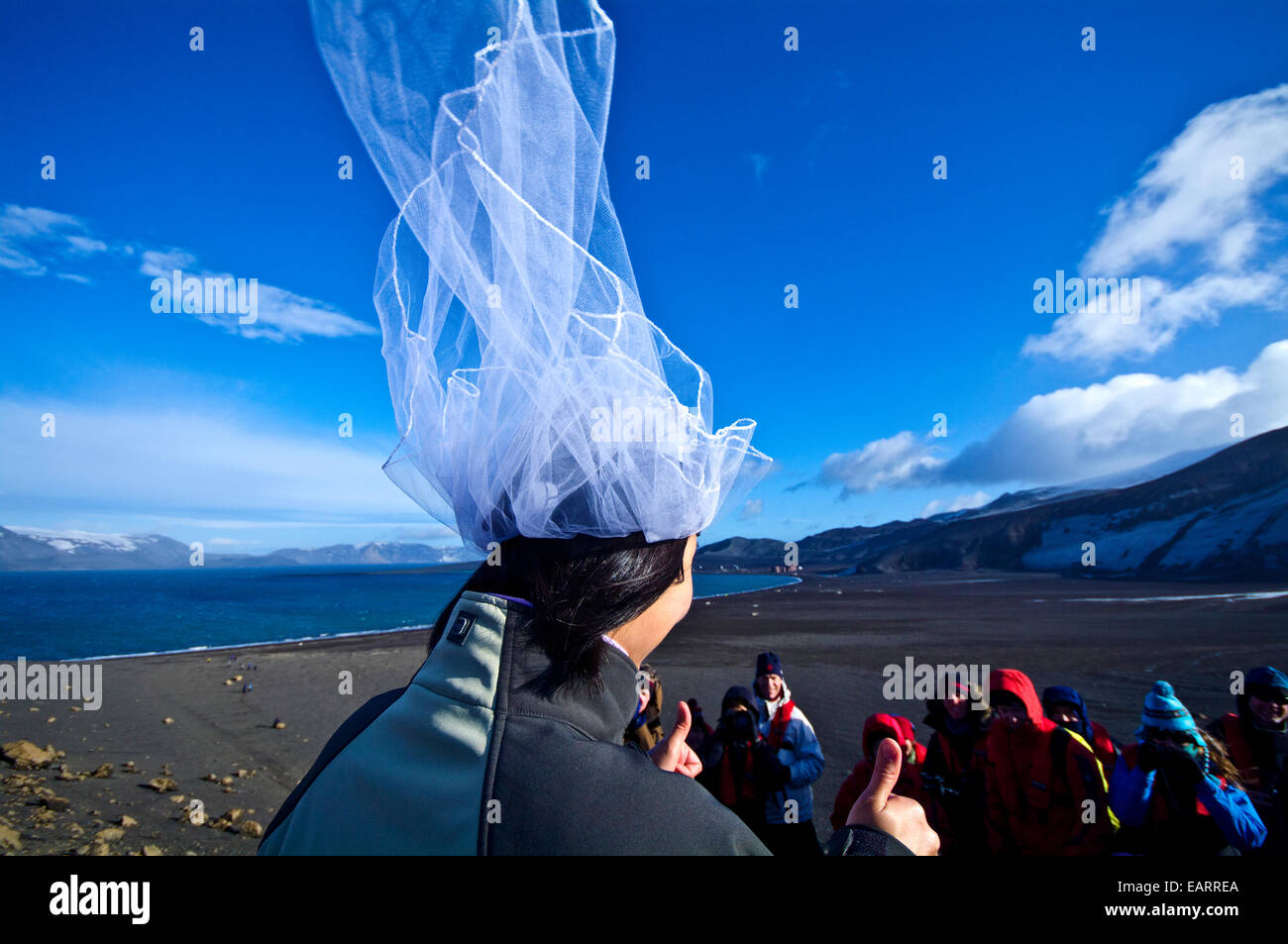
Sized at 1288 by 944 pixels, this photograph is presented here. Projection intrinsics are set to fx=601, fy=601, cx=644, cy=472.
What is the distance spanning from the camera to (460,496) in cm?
141

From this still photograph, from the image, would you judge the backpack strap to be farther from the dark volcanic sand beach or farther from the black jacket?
the black jacket

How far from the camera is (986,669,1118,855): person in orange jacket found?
152 inches

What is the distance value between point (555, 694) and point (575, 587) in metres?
0.22

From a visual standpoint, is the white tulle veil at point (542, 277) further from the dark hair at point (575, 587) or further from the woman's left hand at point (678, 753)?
the woman's left hand at point (678, 753)

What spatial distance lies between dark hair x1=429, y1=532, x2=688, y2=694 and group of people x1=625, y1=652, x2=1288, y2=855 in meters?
2.38

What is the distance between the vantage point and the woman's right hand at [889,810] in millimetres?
1192

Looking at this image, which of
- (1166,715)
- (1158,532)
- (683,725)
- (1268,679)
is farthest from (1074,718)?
(1158,532)

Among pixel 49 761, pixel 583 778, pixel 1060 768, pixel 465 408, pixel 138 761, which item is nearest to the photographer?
pixel 583 778

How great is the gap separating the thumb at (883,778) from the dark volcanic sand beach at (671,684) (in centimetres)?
671

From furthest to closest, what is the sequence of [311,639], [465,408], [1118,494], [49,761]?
[1118,494] → [311,639] → [49,761] → [465,408]

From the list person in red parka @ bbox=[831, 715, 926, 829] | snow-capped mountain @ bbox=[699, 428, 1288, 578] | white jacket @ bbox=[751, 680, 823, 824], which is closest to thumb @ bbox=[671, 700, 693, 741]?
person in red parka @ bbox=[831, 715, 926, 829]

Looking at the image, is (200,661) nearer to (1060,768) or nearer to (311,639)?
(311,639)
